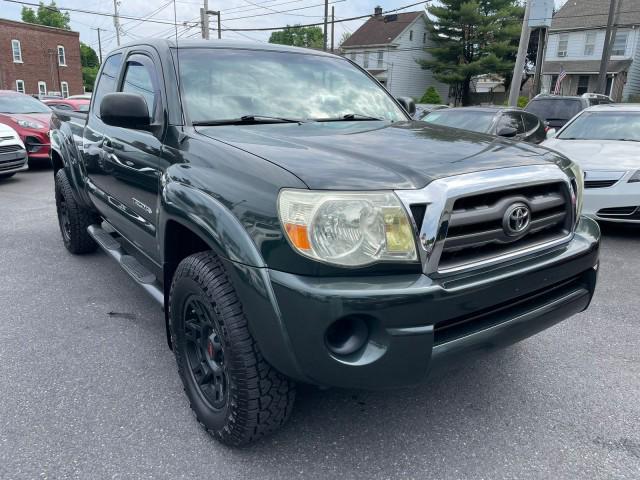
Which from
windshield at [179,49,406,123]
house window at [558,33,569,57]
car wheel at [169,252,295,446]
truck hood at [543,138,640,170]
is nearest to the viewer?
car wheel at [169,252,295,446]

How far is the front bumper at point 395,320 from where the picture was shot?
1.74 meters

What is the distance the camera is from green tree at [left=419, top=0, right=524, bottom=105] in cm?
3659

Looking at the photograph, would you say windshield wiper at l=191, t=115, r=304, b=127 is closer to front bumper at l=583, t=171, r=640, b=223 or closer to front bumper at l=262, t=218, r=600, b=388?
front bumper at l=262, t=218, r=600, b=388

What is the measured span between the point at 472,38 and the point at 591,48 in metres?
8.12

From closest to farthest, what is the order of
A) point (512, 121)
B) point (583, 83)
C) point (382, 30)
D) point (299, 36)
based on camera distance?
point (512, 121) → point (583, 83) → point (382, 30) → point (299, 36)

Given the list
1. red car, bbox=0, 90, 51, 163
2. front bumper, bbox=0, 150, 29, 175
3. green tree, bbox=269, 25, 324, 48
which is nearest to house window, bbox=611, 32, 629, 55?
red car, bbox=0, 90, 51, 163

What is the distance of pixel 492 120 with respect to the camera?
7.88 meters

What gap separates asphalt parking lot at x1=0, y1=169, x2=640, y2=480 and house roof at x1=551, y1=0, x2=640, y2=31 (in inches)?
1403

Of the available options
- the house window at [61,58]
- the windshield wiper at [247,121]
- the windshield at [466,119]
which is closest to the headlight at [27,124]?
the windshield at [466,119]

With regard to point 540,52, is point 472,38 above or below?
above

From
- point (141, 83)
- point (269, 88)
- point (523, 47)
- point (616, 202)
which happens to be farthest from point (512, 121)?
point (523, 47)

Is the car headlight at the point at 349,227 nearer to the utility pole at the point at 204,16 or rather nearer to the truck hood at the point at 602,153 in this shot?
the truck hood at the point at 602,153

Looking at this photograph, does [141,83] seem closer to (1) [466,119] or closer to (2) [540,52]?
(1) [466,119]

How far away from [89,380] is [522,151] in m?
2.51
